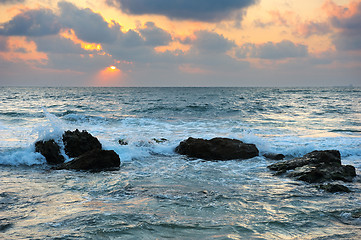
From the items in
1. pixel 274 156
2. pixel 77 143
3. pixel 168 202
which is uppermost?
pixel 77 143

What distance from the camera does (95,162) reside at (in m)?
7.75

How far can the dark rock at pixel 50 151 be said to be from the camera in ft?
27.9

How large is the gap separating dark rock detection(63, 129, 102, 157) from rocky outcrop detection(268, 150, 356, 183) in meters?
5.56

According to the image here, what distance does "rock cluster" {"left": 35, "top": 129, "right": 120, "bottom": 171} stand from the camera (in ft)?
25.3

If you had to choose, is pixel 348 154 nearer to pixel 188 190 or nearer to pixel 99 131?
pixel 188 190

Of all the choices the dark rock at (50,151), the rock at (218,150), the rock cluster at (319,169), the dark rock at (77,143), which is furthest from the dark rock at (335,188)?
the dark rock at (50,151)

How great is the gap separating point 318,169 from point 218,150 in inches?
129

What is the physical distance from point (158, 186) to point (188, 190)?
692 millimetres

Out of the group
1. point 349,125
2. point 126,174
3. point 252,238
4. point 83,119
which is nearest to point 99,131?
point 83,119

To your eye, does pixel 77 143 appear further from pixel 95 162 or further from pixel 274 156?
pixel 274 156

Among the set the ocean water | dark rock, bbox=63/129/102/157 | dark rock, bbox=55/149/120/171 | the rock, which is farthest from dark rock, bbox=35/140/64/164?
the rock

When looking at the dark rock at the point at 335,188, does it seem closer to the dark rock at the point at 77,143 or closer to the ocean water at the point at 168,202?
the ocean water at the point at 168,202

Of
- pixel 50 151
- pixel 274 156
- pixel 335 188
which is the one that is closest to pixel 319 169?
pixel 335 188

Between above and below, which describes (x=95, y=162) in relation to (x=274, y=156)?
above
